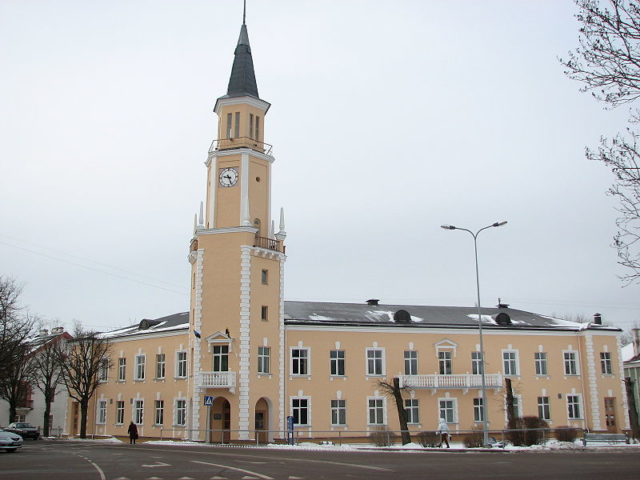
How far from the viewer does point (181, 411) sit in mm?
44781

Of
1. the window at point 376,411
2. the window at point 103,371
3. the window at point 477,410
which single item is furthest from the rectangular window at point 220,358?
the window at point 477,410

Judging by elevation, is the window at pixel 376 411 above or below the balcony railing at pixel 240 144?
below

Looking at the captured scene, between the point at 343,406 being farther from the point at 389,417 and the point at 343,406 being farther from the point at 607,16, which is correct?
the point at 607,16

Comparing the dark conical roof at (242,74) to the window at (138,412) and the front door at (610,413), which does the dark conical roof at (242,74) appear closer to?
the window at (138,412)

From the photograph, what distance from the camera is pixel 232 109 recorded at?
44.9 m

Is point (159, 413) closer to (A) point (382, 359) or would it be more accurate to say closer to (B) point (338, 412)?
(B) point (338, 412)

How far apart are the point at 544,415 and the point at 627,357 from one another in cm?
2627

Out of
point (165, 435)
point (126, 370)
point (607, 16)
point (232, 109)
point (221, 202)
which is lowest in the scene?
point (165, 435)

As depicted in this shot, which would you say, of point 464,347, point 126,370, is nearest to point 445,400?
point 464,347

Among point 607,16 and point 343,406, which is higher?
point 607,16

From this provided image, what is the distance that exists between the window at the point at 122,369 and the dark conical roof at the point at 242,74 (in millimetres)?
21112

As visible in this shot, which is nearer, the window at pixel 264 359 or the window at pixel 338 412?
the window at pixel 264 359

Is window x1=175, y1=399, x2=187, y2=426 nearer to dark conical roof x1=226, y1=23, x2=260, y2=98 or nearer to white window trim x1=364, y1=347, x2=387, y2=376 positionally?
white window trim x1=364, y1=347, x2=387, y2=376

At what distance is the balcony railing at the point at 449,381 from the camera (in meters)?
45.2
